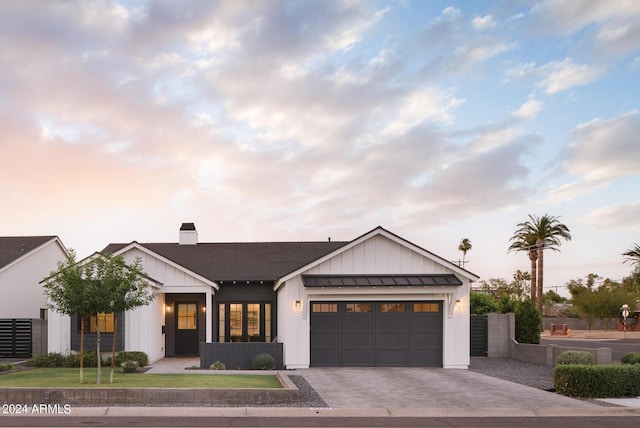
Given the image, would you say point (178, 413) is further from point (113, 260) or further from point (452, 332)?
point (452, 332)

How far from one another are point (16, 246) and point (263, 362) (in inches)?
748

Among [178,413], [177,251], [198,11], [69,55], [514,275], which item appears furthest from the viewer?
[514,275]

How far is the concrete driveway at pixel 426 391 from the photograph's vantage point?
46.8ft

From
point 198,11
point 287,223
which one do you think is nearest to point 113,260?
point 198,11

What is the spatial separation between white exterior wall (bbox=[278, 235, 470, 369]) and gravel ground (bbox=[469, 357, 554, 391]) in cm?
120

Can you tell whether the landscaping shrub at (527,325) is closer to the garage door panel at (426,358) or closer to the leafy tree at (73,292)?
the garage door panel at (426,358)

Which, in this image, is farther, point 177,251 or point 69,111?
point 177,251

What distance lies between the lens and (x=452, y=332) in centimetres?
2233

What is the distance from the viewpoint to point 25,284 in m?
31.4

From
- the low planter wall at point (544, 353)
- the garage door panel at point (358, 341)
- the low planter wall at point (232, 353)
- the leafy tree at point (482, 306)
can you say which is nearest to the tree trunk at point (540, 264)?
the leafy tree at point (482, 306)

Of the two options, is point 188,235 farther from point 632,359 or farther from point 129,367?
point 632,359

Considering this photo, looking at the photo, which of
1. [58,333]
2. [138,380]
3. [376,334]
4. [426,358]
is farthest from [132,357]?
[426,358]

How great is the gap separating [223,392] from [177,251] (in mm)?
16568

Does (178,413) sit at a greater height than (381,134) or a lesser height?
lesser
